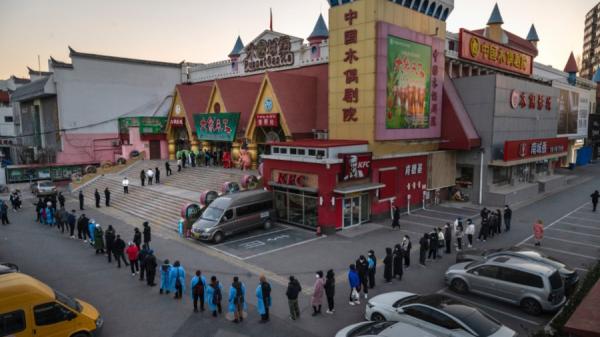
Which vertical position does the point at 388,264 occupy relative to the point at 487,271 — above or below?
below

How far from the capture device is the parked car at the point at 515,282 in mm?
13188

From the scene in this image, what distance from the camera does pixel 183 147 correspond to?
147ft

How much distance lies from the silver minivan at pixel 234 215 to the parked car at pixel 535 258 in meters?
11.9

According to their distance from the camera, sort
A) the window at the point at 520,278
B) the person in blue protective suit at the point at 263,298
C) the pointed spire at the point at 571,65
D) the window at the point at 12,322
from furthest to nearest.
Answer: the pointed spire at the point at 571,65, the window at the point at 520,278, the person in blue protective suit at the point at 263,298, the window at the point at 12,322

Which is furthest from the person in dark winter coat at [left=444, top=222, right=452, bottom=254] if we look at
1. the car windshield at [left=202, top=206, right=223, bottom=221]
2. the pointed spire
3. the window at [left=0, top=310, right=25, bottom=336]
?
the pointed spire

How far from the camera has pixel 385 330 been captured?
30.5 ft

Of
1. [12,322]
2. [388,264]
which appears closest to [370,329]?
[388,264]

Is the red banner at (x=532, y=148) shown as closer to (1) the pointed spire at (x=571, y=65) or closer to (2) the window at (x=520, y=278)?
(2) the window at (x=520, y=278)

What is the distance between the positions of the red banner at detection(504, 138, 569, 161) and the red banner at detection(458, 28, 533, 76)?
25.7 ft

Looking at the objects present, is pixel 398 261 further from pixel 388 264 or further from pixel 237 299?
pixel 237 299

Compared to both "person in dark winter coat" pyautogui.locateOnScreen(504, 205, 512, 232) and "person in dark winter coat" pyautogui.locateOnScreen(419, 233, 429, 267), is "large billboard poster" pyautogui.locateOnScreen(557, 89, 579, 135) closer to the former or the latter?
"person in dark winter coat" pyautogui.locateOnScreen(504, 205, 512, 232)

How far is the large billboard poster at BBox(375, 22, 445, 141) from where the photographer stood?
25.5 meters

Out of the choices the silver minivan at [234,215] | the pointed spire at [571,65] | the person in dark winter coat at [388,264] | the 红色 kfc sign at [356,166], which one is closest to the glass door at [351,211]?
the 红色 kfc sign at [356,166]

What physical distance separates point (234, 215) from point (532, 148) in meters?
27.6
